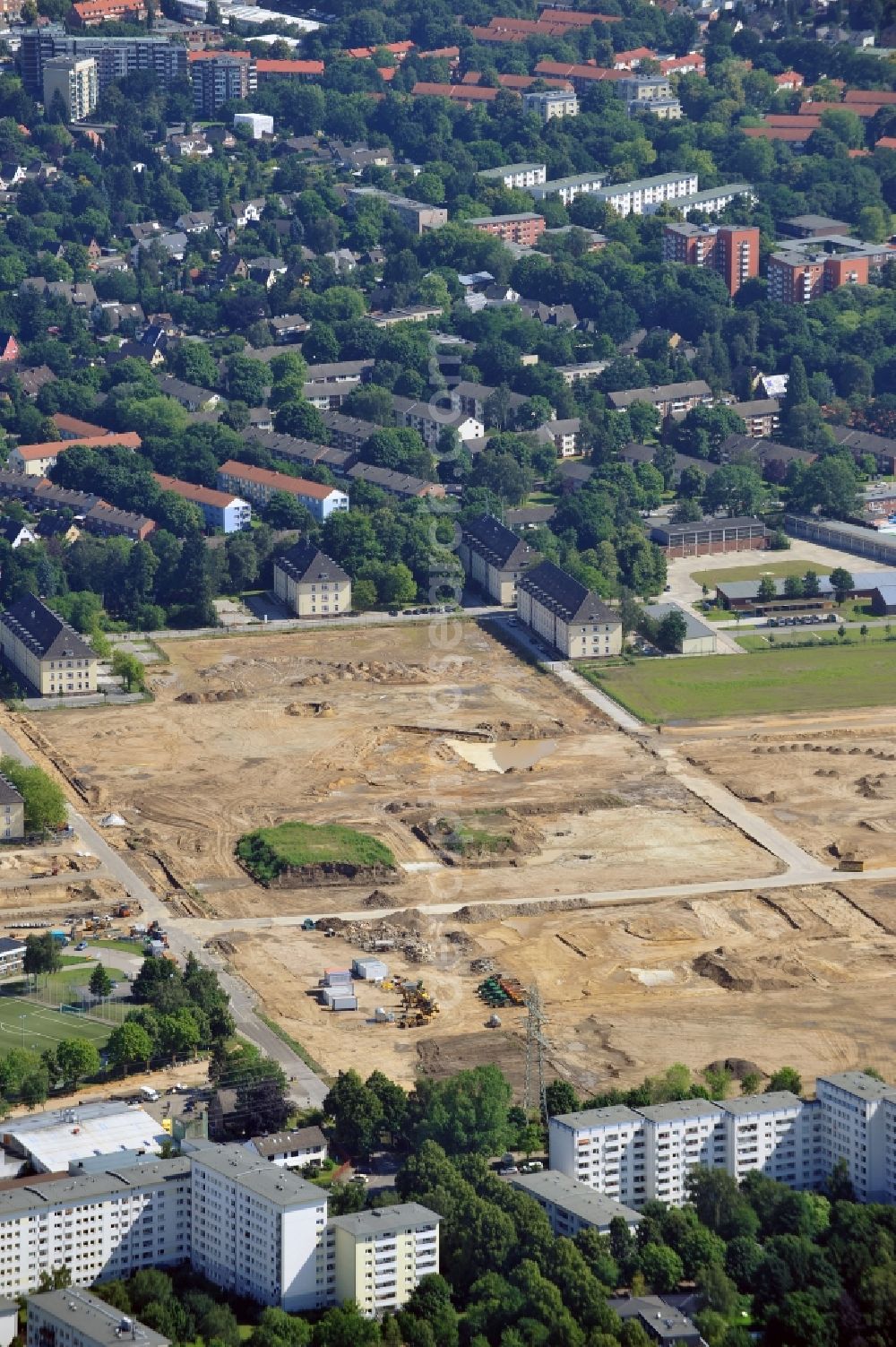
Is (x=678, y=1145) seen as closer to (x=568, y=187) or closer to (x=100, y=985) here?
(x=100, y=985)

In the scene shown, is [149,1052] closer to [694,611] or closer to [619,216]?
[694,611]

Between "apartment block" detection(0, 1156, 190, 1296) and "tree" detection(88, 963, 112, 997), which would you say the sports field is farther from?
"apartment block" detection(0, 1156, 190, 1296)

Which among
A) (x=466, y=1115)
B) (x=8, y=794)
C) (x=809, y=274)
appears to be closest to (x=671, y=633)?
(x=8, y=794)

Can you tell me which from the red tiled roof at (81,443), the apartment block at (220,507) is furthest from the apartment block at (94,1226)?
the red tiled roof at (81,443)

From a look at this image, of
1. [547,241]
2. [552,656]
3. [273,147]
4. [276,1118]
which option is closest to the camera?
[276,1118]

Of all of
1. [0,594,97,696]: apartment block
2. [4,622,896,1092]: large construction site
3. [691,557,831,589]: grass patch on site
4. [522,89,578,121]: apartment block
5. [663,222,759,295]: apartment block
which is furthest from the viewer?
[522,89,578,121]: apartment block

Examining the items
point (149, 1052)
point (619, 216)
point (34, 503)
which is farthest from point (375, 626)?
point (619, 216)

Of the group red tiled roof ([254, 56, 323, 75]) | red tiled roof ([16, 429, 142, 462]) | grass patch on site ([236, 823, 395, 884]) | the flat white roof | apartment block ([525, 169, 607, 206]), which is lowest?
red tiled roof ([16, 429, 142, 462])

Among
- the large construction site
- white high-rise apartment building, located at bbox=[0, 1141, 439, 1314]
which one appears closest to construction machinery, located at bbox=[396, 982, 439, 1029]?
the large construction site
